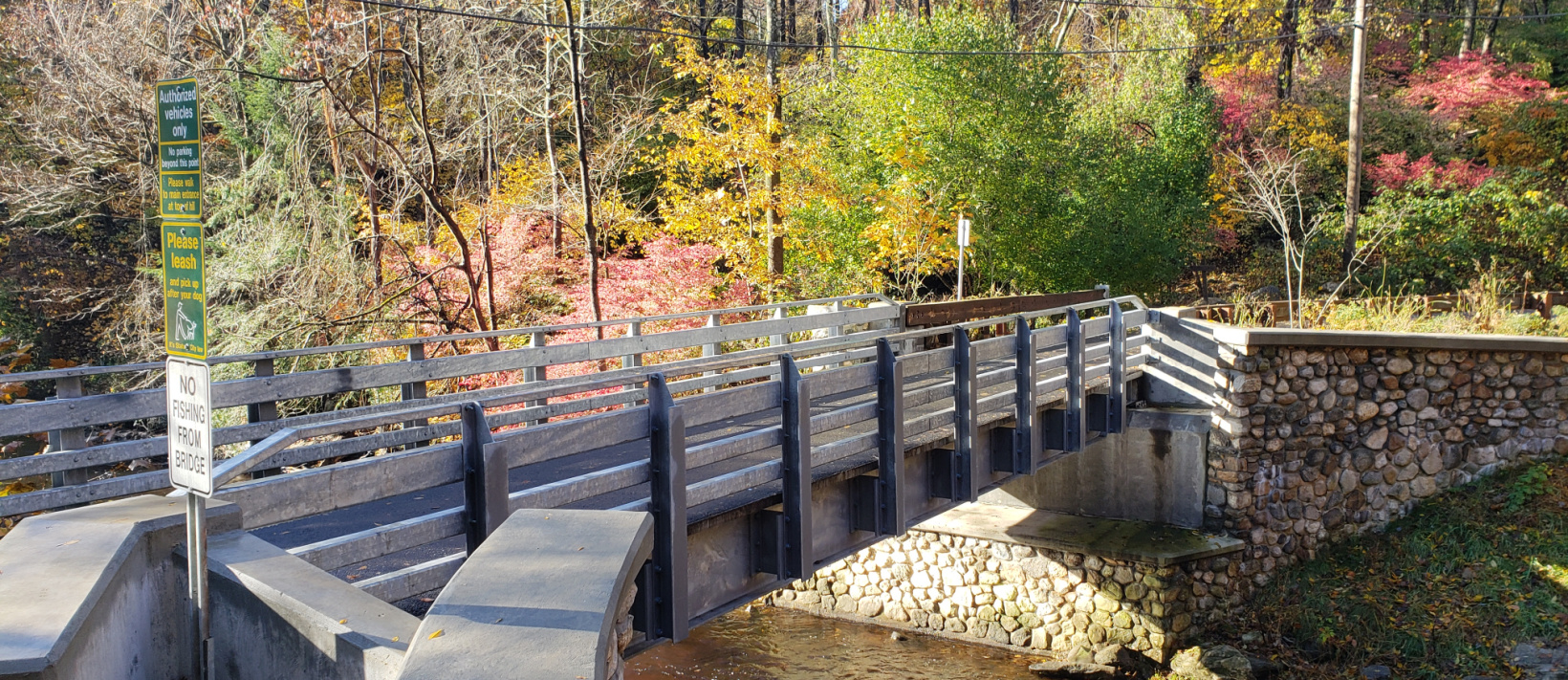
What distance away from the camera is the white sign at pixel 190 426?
338cm

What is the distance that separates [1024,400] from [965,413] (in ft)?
4.20

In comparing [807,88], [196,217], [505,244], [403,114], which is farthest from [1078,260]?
[196,217]

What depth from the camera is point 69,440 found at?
6352 mm

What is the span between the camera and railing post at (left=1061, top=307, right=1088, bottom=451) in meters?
11.5

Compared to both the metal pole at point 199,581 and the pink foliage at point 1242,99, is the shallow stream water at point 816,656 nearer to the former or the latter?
the metal pole at point 199,581

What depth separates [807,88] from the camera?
81.9ft

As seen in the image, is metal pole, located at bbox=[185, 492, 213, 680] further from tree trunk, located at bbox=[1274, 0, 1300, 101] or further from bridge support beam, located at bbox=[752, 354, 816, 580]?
tree trunk, located at bbox=[1274, 0, 1300, 101]

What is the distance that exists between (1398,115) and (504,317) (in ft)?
75.3

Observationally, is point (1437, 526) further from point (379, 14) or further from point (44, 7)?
point (44, 7)

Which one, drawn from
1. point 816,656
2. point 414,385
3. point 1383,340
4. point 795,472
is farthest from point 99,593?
point 1383,340

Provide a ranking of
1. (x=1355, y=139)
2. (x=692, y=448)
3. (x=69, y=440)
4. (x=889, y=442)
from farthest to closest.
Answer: (x=1355, y=139), (x=889, y=442), (x=692, y=448), (x=69, y=440)

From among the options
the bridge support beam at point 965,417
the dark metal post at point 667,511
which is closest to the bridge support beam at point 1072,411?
the bridge support beam at point 965,417

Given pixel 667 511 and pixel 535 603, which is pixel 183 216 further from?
pixel 667 511

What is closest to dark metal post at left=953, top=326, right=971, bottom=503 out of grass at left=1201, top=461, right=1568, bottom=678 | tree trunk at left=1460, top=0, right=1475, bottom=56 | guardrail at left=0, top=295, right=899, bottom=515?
guardrail at left=0, top=295, right=899, bottom=515
